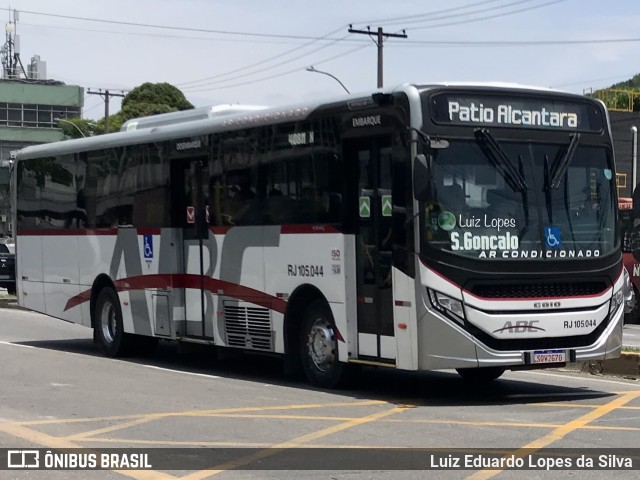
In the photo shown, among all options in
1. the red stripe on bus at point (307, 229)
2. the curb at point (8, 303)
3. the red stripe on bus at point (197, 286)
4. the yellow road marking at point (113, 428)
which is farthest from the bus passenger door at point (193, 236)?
the curb at point (8, 303)

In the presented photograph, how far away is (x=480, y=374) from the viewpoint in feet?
47.7

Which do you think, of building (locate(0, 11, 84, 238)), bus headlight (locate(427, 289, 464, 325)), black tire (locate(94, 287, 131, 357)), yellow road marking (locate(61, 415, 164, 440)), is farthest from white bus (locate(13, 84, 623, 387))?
building (locate(0, 11, 84, 238))

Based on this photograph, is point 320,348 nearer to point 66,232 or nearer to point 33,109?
point 66,232

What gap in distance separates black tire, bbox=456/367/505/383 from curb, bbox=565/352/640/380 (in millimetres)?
1456

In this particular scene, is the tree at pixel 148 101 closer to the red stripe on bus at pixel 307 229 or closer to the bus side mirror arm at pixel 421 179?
the red stripe on bus at pixel 307 229

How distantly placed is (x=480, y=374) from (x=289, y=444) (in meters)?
5.07

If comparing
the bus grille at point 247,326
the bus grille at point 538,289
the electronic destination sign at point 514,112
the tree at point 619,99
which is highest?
the tree at point 619,99

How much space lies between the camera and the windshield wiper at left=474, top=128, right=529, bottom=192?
12.5 metres

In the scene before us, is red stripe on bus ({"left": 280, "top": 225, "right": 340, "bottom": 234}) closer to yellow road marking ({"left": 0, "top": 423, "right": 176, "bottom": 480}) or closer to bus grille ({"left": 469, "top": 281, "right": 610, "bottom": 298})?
bus grille ({"left": 469, "top": 281, "right": 610, "bottom": 298})

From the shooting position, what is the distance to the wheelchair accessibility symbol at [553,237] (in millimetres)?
12711

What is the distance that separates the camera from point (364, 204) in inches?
514

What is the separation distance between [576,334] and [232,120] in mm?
5469

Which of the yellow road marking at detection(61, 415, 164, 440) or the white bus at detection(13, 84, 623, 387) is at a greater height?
the white bus at detection(13, 84, 623, 387)

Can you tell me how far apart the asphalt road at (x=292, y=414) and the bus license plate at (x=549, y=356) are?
454mm
